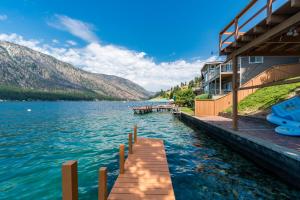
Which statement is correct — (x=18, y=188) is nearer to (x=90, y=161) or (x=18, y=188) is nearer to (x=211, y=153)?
(x=90, y=161)

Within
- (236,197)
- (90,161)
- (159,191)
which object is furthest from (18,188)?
(236,197)

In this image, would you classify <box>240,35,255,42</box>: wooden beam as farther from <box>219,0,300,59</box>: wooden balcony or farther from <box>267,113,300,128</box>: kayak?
<box>267,113,300,128</box>: kayak

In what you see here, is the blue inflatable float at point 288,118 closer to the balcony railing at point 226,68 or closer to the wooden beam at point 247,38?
the wooden beam at point 247,38

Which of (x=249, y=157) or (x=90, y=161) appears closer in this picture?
(x=249, y=157)

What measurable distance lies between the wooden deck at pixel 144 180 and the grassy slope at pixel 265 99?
489 inches

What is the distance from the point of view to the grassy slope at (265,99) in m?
15.4

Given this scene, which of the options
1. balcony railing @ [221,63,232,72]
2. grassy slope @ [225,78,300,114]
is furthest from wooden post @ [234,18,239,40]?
balcony railing @ [221,63,232,72]

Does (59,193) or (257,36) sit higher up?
(257,36)

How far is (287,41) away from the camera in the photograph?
8.49m

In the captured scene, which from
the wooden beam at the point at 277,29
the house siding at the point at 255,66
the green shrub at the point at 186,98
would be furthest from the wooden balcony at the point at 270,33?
the green shrub at the point at 186,98

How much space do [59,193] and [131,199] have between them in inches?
122

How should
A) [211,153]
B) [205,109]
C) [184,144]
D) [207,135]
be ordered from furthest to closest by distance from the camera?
[205,109] → [207,135] → [184,144] → [211,153]

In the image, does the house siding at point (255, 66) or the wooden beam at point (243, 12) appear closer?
the wooden beam at point (243, 12)

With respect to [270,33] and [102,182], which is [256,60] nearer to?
[270,33]
